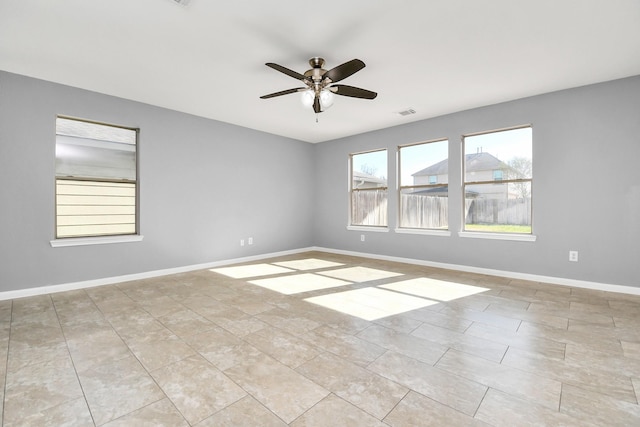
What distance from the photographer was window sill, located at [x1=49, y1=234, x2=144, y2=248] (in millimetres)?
3635

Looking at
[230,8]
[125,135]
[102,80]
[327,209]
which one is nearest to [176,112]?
[125,135]

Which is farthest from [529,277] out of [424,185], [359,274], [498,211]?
[359,274]

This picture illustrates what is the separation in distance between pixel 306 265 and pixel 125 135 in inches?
138

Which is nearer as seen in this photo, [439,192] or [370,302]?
[370,302]

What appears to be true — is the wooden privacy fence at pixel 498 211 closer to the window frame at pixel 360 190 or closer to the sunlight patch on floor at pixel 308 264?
the window frame at pixel 360 190

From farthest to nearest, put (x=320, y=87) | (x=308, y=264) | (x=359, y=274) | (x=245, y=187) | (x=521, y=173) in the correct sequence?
(x=245, y=187) → (x=308, y=264) → (x=359, y=274) → (x=521, y=173) → (x=320, y=87)

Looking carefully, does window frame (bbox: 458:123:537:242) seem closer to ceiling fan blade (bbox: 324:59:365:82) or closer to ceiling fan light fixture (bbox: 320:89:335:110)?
ceiling fan light fixture (bbox: 320:89:335:110)

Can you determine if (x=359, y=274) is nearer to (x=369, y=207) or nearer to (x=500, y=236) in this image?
(x=369, y=207)

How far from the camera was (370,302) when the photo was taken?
127 inches

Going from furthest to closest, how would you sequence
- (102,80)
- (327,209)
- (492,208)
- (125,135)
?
(327,209) → (492,208) → (125,135) → (102,80)

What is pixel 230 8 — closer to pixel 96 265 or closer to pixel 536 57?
pixel 536 57

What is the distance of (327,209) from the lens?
268 inches

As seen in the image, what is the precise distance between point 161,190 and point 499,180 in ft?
17.3

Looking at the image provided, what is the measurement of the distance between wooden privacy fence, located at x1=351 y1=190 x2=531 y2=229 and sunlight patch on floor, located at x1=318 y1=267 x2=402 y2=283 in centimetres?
134
